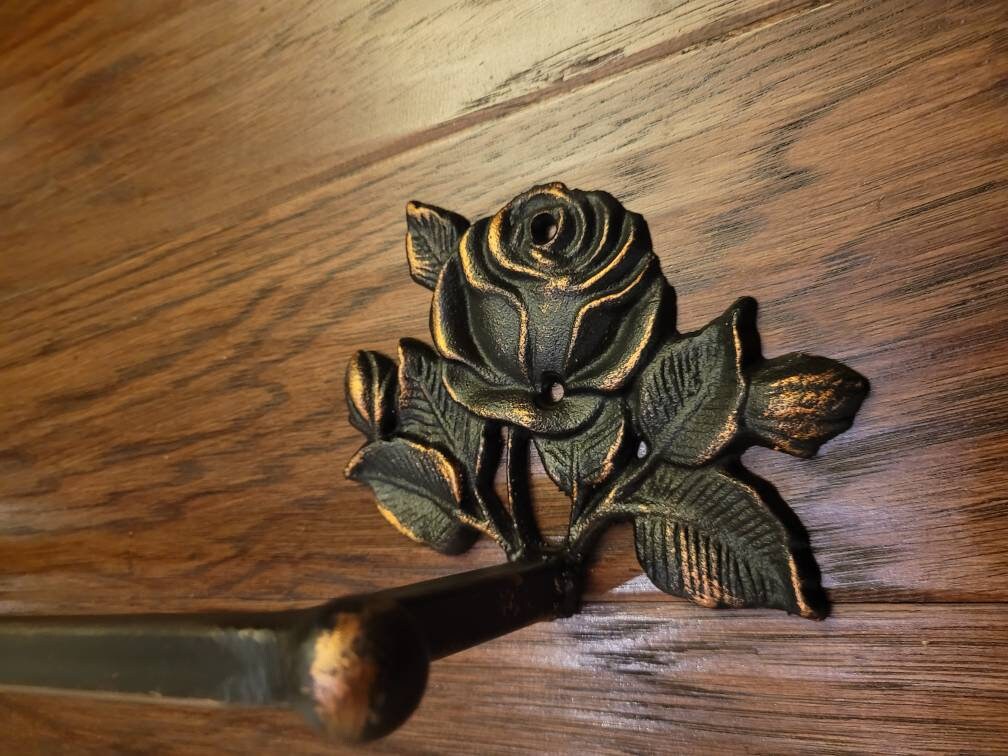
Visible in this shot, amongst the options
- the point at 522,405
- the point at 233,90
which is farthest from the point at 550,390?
the point at 233,90

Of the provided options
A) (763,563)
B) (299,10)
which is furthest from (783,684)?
(299,10)

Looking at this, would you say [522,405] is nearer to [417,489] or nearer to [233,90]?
[417,489]

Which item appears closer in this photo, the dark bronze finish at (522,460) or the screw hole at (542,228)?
the dark bronze finish at (522,460)

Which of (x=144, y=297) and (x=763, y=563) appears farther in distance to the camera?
(x=144, y=297)

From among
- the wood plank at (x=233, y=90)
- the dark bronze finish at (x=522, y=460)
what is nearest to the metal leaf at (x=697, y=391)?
the dark bronze finish at (x=522, y=460)

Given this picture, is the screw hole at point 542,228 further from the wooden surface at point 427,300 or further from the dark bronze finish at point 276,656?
the dark bronze finish at point 276,656

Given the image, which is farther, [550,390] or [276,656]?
[550,390]

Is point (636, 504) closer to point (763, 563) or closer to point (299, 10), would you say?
point (763, 563)
